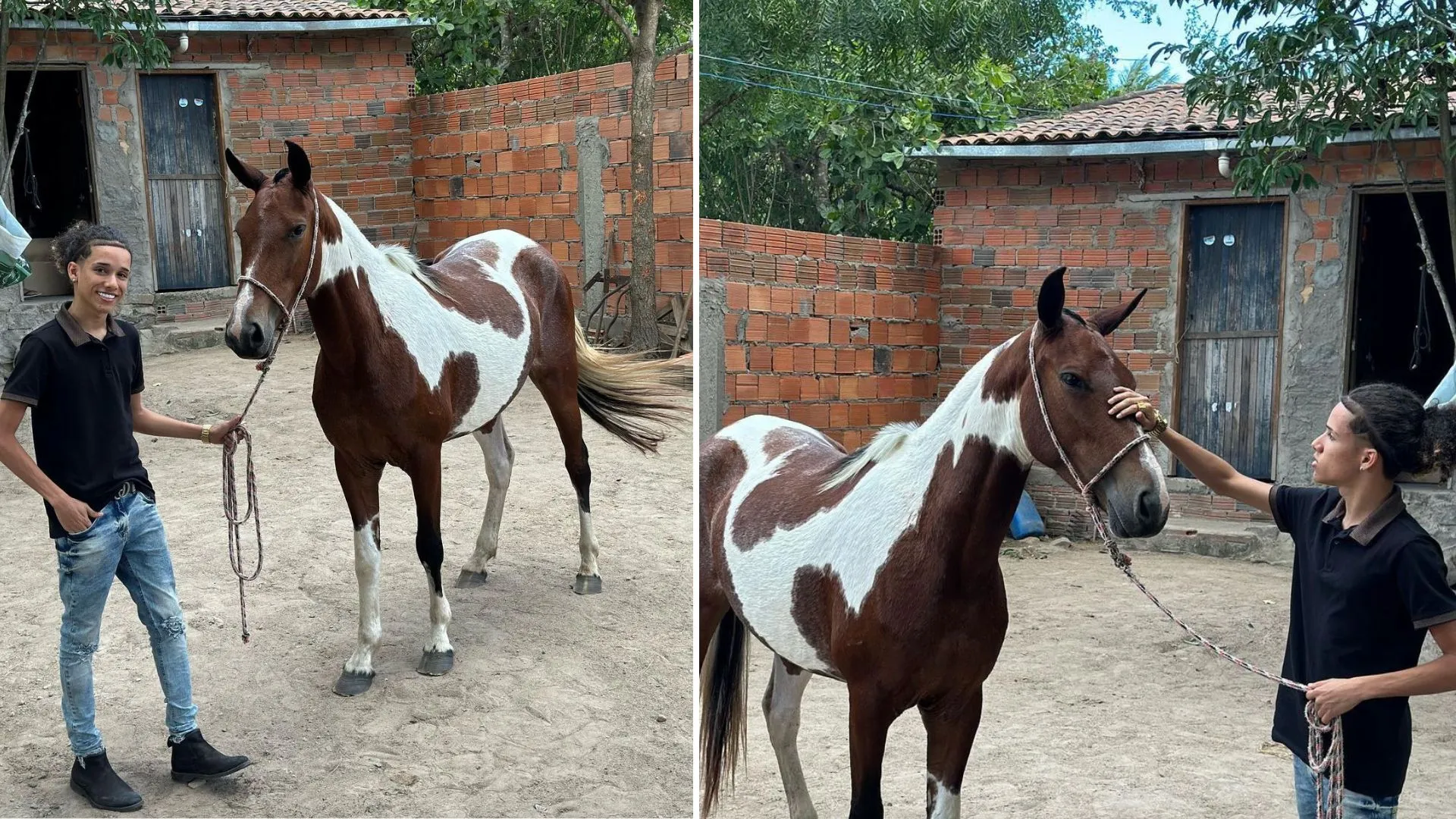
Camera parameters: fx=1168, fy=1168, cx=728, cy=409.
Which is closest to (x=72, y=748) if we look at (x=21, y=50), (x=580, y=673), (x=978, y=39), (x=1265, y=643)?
(x=580, y=673)

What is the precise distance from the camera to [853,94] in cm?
895

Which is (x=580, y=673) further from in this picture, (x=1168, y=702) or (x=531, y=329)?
(x=1168, y=702)

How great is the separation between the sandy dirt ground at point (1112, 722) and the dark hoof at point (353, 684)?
1.19 metres

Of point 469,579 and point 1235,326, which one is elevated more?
point 1235,326

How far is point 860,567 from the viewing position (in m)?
2.20

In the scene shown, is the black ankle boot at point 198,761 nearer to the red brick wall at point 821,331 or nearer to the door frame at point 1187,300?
the red brick wall at point 821,331

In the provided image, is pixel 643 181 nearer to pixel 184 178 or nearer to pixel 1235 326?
pixel 1235 326

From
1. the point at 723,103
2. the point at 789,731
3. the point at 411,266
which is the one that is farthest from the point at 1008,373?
the point at 723,103

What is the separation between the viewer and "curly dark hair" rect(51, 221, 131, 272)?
282cm

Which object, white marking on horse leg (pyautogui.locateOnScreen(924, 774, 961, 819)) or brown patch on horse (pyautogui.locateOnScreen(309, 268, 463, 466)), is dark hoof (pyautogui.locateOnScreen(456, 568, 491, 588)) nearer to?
brown patch on horse (pyautogui.locateOnScreen(309, 268, 463, 466))

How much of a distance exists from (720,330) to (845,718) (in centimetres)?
157

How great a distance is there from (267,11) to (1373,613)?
917cm

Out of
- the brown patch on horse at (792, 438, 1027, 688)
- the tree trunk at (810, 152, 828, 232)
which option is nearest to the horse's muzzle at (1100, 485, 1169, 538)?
the brown patch on horse at (792, 438, 1027, 688)

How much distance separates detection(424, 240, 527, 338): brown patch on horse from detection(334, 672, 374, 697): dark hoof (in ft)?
4.00
